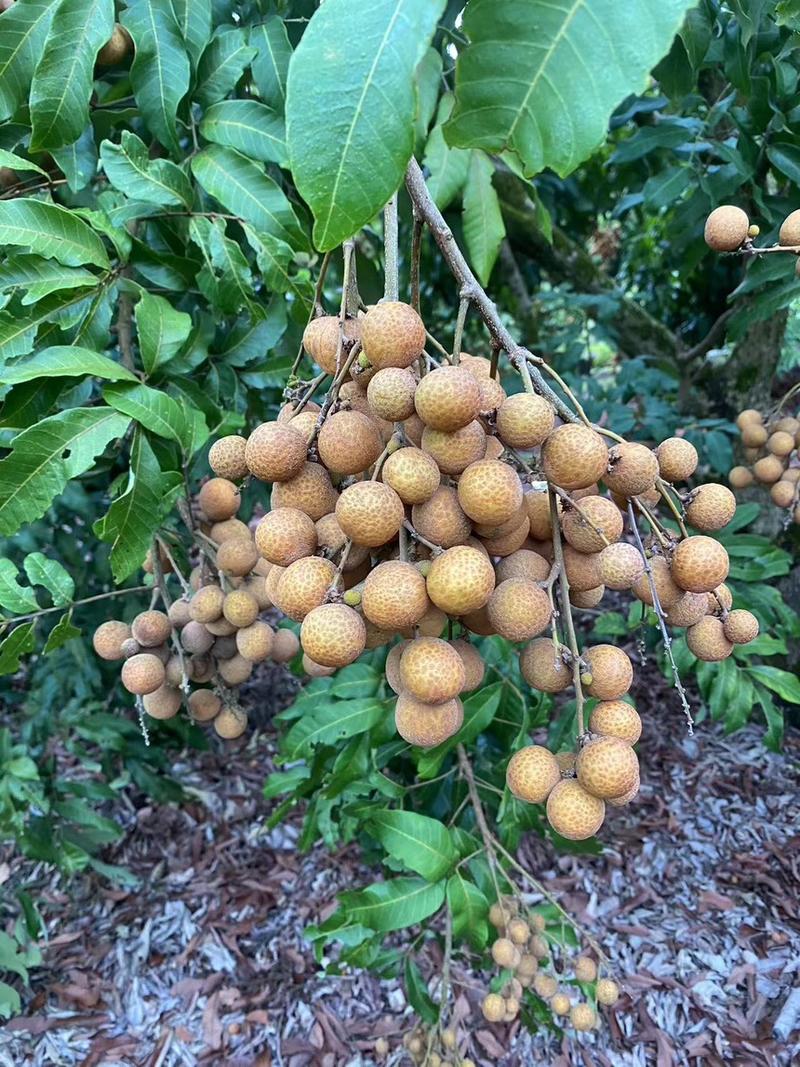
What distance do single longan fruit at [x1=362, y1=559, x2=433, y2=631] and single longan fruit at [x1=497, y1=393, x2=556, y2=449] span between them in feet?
0.50

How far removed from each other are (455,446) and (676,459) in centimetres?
26

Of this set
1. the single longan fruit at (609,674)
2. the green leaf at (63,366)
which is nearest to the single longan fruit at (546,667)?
the single longan fruit at (609,674)

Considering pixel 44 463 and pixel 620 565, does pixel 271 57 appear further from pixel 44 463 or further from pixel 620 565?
pixel 620 565

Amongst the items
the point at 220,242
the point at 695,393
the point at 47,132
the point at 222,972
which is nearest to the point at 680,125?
the point at 695,393

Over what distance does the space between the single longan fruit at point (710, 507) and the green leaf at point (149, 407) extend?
25.9 inches

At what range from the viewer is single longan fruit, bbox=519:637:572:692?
69 cm

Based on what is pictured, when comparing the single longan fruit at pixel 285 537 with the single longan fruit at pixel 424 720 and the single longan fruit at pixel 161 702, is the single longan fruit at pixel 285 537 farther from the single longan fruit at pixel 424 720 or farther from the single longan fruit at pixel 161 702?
the single longan fruit at pixel 161 702

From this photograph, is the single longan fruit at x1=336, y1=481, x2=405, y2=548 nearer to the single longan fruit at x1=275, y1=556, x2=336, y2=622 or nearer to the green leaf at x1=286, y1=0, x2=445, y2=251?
the single longan fruit at x1=275, y1=556, x2=336, y2=622

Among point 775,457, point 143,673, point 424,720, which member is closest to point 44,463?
point 143,673

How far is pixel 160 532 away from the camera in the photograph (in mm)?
1180

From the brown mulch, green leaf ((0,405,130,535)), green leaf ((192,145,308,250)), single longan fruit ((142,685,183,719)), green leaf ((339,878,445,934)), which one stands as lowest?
the brown mulch

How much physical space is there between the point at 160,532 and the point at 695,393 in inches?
82.7

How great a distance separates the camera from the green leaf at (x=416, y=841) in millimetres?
1198

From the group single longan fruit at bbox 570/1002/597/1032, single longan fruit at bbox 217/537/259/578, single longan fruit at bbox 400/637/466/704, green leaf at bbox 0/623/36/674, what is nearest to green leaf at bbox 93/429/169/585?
single longan fruit at bbox 217/537/259/578
